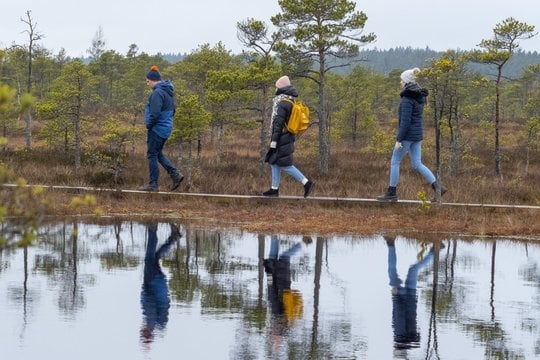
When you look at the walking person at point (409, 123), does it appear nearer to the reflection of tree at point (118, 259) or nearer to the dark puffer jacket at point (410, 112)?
the dark puffer jacket at point (410, 112)

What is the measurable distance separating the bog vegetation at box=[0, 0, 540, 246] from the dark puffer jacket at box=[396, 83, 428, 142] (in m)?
0.91

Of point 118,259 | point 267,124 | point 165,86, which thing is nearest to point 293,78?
point 267,124

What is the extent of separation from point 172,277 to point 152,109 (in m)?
6.23

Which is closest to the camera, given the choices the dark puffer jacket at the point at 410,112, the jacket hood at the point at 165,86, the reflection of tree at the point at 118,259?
the reflection of tree at the point at 118,259

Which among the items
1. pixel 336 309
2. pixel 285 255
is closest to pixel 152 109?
pixel 285 255

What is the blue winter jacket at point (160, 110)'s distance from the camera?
43.1 ft

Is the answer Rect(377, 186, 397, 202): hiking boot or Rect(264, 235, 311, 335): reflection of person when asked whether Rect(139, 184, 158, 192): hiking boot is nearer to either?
Rect(377, 186, 397, 202): hiking boot

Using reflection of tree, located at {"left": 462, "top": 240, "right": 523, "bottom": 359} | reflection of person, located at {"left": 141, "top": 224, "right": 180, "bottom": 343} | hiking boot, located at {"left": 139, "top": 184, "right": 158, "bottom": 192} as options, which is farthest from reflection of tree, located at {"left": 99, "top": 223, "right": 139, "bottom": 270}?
hiking boot, located at {"left": 139, "top": 184, "right": 158, "bottom": 192}

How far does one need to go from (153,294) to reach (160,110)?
7064 millimetres

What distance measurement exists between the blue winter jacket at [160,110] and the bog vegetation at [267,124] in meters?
1.49

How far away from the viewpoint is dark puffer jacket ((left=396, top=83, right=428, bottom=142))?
1251 cm


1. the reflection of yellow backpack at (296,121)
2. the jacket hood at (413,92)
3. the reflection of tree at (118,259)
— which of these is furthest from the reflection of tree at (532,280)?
the reflection of yellow backpack at (296,121)

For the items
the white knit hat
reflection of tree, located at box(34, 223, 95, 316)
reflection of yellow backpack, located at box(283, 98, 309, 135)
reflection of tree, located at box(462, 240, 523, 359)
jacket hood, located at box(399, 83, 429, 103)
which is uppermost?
the white knit hat

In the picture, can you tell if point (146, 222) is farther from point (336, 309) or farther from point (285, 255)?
point (336, 309)
